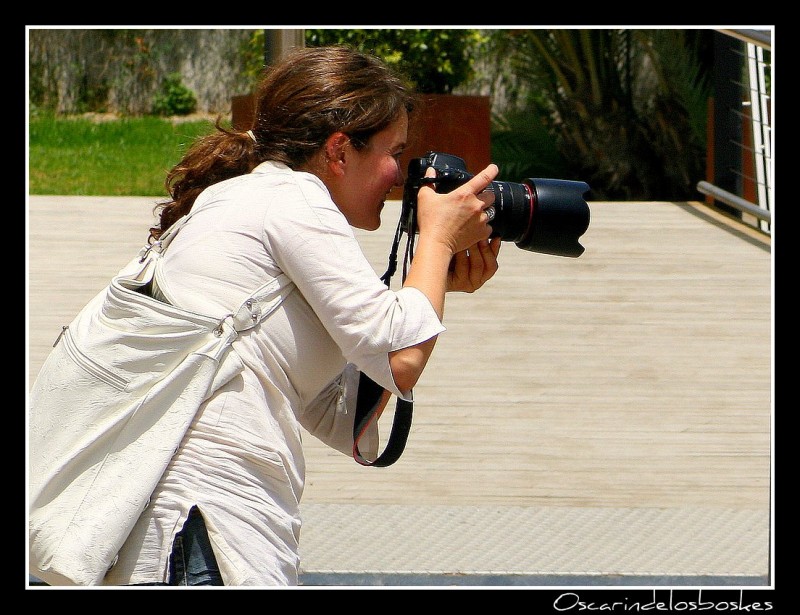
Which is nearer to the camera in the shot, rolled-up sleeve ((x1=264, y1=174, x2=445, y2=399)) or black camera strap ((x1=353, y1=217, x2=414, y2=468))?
rolled-up sleeve ((x1=264, y1=174, x2=445, y2=399))

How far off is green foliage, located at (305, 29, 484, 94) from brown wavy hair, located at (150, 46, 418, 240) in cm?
671

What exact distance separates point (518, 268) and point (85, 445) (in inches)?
179

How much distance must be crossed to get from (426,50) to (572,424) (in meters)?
5.20

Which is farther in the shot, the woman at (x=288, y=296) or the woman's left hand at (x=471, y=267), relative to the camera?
the woman's left hand at (x=471, y=267)

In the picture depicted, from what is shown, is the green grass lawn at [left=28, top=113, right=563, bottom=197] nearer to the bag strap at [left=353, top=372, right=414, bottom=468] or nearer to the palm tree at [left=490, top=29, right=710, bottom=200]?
the palm tree at [left=490, top=29, right=710, bottom=200]

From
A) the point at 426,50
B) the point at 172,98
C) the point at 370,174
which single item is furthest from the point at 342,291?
the point at 172,98

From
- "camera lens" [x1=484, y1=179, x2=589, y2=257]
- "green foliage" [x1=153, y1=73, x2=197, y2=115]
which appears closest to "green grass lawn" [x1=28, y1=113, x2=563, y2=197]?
"green foliage" [x1=153, y1=73, x2=197, y2=115]

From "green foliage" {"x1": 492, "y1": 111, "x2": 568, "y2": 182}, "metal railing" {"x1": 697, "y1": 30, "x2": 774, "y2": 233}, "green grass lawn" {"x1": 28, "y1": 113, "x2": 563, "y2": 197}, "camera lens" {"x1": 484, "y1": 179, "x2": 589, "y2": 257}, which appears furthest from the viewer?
"green foliage" {"x1": 492, "y1": 111, "x2": 568, "y2": 182}

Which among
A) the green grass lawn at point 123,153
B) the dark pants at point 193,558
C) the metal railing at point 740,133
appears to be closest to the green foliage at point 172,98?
the green grass lawn at point 123,153

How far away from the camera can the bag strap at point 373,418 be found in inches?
74.7

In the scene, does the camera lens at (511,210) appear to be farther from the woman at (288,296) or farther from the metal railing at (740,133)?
the metal railing at (740,133)

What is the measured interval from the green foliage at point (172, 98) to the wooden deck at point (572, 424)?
20.2 ft

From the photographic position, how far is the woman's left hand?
1963mm

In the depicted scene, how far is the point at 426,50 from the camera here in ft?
28.4
